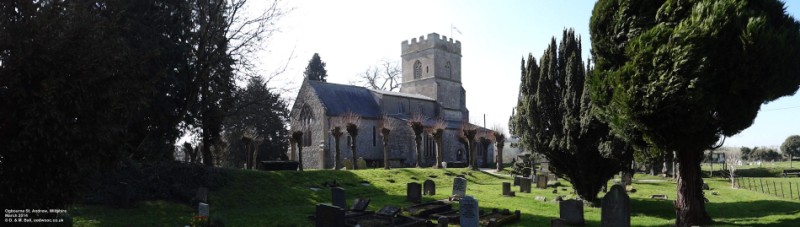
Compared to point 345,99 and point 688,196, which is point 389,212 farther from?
point 345,99

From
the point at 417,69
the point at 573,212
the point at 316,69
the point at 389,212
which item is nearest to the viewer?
the point at 573,212

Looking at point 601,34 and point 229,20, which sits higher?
point 229,20

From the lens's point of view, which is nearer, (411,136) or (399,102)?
(411,136)

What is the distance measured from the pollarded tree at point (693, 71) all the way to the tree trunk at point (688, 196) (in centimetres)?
2

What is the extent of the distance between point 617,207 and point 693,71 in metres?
3.22

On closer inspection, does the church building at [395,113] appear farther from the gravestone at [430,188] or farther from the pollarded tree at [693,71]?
the pollarded tree at [693,71]

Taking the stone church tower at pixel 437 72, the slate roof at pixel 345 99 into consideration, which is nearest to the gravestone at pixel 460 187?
the slate roof at pixel 345 99

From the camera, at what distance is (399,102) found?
50.1 m

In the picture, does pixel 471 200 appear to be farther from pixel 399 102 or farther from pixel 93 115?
pixel 399 102

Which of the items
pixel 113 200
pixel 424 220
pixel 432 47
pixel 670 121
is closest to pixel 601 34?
pixel 670 121

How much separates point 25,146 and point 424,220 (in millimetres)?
8006

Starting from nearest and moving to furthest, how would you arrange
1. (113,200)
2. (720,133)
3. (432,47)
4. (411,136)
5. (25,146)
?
(25,146), (720,133), (113,200), (411,136), (432,47)

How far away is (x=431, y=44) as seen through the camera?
58312 mm

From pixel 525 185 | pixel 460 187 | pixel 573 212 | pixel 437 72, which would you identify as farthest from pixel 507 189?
pixel 437 72
